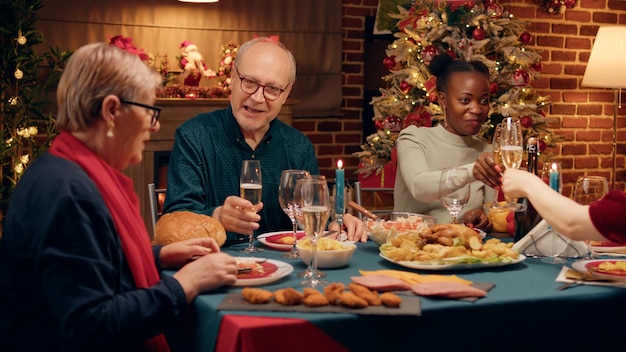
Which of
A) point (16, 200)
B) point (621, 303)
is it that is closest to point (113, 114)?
point (16, 200)

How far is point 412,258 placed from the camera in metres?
2.05

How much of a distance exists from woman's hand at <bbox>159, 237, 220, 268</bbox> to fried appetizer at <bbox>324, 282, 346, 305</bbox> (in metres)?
0.39

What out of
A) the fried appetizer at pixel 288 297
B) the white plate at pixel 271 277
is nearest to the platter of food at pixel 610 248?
the white plate at pixel 271 277

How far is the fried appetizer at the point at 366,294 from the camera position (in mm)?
1662

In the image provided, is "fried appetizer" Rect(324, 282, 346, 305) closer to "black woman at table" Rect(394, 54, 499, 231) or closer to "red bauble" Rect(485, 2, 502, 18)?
"black woman at table" Rect(394, 54, 499, 231)

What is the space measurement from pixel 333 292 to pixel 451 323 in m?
0.26

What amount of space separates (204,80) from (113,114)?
397cm

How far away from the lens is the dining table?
5.16 feet

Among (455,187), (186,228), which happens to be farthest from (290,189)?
(455,187)

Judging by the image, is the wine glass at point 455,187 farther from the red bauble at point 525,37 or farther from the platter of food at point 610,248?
the red bauble at point 525,37

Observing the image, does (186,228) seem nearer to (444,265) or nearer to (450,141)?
(444,265)

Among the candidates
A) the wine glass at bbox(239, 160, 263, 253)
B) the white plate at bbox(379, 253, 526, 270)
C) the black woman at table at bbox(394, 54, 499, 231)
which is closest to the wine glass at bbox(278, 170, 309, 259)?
the wine glass at bbox(239, 160, 263, 253)

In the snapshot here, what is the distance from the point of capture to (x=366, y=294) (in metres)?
1.68

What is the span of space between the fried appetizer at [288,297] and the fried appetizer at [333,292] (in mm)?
62
